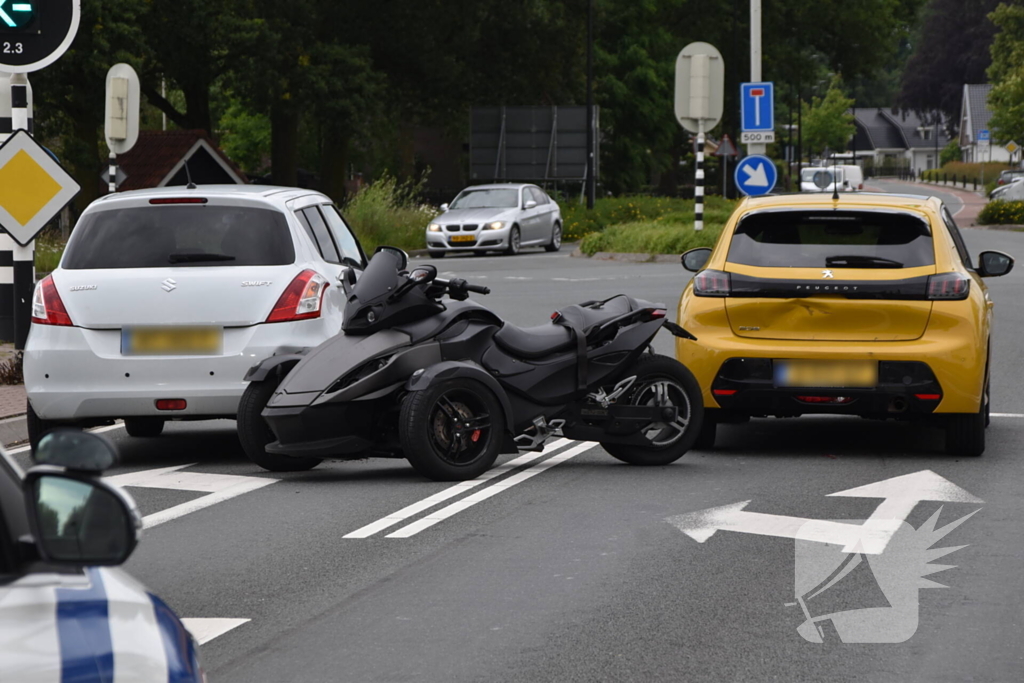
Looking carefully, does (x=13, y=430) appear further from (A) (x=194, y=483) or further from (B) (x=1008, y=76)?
(B) (x=1008, y=76)

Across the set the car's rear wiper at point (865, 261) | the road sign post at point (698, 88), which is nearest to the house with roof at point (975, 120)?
the road sign post at point (698, 88)

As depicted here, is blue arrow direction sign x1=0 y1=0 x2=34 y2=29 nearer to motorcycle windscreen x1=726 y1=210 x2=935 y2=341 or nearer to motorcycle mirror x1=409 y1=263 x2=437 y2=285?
motorcycle mirror x1=409 y1=263 x2=437 y2=285

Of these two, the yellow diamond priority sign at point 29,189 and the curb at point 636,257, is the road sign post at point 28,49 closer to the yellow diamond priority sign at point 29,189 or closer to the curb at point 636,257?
the yellow diamond priority sign at point 29,189

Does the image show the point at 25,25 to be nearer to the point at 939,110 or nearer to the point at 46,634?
the point at 46,634

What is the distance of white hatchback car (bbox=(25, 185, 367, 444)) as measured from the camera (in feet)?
30.2

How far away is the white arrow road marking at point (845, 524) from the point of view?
23.6 feet

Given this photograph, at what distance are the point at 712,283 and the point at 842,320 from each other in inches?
30.2

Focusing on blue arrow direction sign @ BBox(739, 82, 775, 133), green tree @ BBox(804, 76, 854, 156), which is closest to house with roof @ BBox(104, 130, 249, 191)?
blue arrow direction sign @ BBox(739, 82, 775, 133)

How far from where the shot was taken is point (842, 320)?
9406 mm

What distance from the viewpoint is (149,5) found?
130 feet

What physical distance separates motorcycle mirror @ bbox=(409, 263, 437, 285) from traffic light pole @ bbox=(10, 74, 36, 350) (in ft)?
15.9

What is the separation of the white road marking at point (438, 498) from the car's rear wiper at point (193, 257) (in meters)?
1.93

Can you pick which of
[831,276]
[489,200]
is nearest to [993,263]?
[831,276]

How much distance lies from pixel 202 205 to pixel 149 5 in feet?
103
